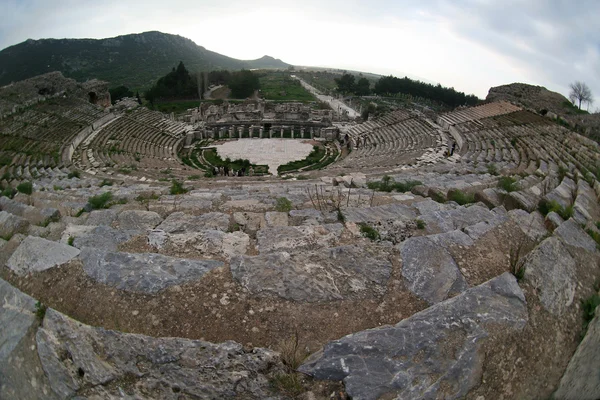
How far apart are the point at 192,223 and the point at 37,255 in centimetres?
238

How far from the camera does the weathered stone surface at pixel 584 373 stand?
11.4 ft

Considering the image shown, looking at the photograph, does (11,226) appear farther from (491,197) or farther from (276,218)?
(491,197)

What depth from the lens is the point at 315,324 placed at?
143 inches

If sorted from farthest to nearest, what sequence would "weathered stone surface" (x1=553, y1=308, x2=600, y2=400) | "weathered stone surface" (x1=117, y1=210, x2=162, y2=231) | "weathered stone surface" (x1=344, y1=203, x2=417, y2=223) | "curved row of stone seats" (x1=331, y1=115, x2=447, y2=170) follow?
"curved row of stone seats" (x1=331, y1=115, x2=447, y2=170), "weathered stone surface" (x1=117, y1=210, x2=162, y2=231), "weathered stone surface" (x1=344, y1=203, x2=417, y2=223), "weathered stone surface" (x1=553, y1=308, x2=600, y2=400)

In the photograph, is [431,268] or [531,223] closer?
[431,268]

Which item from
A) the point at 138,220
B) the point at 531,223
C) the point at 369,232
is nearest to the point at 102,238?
the point at 138,220

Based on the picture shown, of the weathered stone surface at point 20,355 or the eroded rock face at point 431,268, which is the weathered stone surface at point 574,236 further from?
the weathered stone surface at point 20,355

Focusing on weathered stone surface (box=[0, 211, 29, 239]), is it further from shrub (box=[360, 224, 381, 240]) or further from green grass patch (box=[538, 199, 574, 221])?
green grass patch (box=[538, 199, 574, 221])

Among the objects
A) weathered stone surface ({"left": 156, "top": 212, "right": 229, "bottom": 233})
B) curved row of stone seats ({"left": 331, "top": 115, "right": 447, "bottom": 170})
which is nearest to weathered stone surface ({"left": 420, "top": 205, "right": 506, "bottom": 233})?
weathered stone surface ({"left": 156, "top": 212, "right": 229, "bottom": 233})

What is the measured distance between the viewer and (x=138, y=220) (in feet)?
21.0

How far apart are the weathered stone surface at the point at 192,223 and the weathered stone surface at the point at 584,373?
5054 mm

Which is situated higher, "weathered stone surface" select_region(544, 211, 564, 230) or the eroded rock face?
"weathered stone surface" select_region(544, 211, 564, 230)

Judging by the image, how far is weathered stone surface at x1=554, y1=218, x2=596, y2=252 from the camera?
16.2 ft

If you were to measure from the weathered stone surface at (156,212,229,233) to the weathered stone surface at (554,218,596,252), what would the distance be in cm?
545
